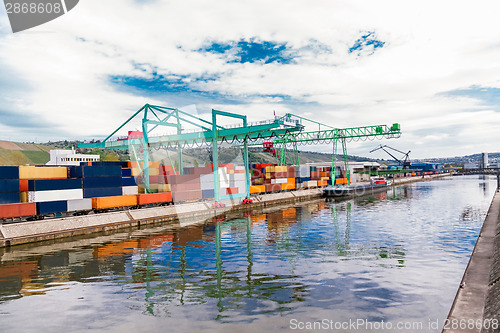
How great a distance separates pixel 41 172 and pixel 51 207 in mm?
5271

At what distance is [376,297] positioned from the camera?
51.1 ft

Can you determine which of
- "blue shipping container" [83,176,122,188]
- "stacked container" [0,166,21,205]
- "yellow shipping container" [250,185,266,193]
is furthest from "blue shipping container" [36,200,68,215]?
"yellow shipping container" [250,185,266,193]

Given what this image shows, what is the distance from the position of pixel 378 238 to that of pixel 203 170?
3621 centimetres

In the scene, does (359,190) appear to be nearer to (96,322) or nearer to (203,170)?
(203,170)

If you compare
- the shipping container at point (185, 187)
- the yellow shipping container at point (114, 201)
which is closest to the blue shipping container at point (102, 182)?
the yellow shipping container at point (114, 201)

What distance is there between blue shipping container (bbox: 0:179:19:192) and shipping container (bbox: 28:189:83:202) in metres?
1.43

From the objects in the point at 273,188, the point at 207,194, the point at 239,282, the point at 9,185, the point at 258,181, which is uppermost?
the point at 9,185

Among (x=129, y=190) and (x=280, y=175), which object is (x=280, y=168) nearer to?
(x=280, y=175)

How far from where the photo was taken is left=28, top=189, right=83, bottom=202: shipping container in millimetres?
33594

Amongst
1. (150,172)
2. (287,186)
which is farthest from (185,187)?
(287,186)

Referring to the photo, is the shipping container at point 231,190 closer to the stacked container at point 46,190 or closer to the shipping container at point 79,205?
the shipping container at point 79,205

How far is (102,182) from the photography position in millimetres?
40156

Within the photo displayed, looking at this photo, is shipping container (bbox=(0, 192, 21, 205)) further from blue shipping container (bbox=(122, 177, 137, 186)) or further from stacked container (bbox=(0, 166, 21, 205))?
blue shipping container (bbox=(122, 177, 137, 186))

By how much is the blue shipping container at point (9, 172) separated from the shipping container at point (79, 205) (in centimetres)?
591
